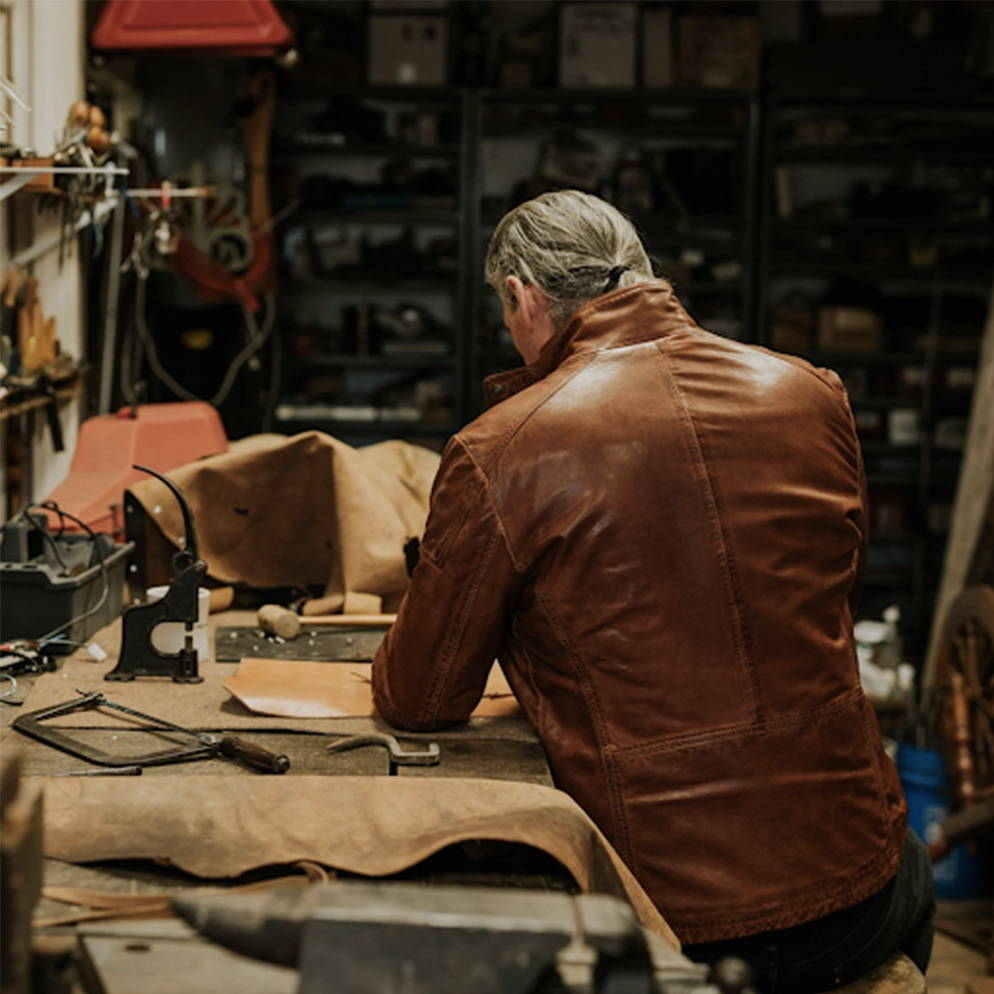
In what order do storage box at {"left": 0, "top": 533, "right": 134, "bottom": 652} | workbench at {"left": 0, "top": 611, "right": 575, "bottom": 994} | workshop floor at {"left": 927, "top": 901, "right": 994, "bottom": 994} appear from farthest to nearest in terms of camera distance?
workshop floor at {"left": 927, "top": 901, "right": 994, "bottom": 994}, storage box at {"left": 0, "top": 533, "right": 134, "bottom": 652}, workbench at {"left": 0, "top": 611, "right": 575, "bottom": 994}

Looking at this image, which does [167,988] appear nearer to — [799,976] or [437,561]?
[437,561]

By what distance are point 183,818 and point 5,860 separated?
0.62 m

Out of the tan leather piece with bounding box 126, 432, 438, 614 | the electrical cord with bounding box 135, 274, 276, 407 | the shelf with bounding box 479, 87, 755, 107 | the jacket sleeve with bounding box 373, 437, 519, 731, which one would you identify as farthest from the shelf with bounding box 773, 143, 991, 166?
the jacket sleeve with bounding box 373, 437, 519, 731

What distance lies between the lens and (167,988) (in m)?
1.21

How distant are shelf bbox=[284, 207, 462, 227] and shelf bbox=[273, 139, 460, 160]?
0.24 meters

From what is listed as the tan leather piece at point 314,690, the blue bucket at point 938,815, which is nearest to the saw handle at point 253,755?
the tan leather piece at point 314,690

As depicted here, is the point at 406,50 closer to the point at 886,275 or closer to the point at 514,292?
the point at 886,275

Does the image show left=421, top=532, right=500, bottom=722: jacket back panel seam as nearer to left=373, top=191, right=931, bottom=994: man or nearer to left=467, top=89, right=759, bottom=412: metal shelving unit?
left=373, top=191, right=931, bottom=994: man

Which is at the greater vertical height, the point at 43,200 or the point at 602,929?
the point at 43,200

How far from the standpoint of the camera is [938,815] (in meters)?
4.70

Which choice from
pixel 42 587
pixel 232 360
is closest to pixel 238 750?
pixel 42 587

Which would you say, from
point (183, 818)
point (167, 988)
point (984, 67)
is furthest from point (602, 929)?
point (984, 67)

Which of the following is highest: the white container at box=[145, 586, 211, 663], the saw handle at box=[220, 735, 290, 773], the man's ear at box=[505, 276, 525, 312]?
the man's ear at box=[505, 276, 525, 312]

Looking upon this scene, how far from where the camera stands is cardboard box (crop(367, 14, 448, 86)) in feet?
22.2
